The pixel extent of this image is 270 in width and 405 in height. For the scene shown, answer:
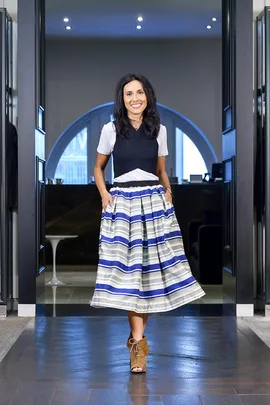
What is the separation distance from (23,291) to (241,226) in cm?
161

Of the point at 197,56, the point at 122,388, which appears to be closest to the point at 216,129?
the point at 197,56

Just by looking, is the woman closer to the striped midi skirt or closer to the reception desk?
the striped midi skirt

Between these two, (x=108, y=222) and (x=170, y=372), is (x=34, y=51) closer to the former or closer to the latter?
(x=108, y=222)

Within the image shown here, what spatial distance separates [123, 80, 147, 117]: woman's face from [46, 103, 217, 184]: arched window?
29.0ft

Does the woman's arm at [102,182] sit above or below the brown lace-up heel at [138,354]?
above

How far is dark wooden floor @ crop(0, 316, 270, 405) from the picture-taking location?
113 inches

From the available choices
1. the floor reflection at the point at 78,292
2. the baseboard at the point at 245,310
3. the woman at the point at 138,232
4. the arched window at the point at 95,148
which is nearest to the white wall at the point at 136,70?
the arched window at the point at 95,148

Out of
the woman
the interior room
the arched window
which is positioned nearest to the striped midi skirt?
the woman

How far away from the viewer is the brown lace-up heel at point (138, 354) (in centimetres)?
326

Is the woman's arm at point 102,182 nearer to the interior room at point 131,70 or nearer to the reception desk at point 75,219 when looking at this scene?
the reception desk at point 75,219

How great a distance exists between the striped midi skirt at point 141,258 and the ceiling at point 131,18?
6770mm

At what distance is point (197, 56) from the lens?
12086 mm

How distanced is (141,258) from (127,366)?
1.73 ft

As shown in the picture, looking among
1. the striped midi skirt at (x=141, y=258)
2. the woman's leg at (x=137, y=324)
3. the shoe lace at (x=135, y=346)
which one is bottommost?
the shoe lace at (x=135, y=346)
